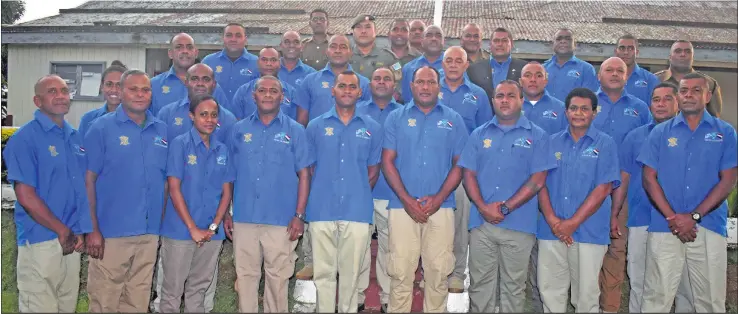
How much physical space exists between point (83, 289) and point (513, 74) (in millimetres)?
5621

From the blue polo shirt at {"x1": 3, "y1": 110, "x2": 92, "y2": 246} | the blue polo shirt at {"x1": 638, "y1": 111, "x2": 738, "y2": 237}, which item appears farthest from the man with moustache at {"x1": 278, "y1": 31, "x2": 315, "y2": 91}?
the blue polo shirt at {"x1": 638, "y1": 111, "x2": 738, "y2": 237}

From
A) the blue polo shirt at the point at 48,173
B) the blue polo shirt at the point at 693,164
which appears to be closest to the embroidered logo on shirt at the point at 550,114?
the blue polo shirt at the point at 693,164

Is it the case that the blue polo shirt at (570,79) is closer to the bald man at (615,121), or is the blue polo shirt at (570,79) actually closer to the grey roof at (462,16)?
the bald man at (615,121)

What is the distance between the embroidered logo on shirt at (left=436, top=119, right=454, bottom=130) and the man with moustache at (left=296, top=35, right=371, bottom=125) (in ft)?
4.26

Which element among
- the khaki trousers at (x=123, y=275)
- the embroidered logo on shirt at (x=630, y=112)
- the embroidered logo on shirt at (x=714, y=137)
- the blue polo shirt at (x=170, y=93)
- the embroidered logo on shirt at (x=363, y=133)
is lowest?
the khaki trousers at (x=123, y=275)

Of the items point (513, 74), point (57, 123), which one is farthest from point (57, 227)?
point (513, 74)

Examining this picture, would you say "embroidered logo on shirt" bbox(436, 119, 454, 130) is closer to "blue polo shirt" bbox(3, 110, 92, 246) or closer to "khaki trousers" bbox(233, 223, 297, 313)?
"khaki trousers" bbox(233, 223, 297, 313)

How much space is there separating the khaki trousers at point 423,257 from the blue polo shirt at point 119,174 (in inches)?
86.1

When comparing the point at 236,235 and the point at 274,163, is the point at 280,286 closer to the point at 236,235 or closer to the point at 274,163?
the point at 236,235

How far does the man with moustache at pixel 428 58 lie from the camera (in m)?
7.23

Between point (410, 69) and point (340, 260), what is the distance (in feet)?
8.28

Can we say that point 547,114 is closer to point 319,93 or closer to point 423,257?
point 423,257

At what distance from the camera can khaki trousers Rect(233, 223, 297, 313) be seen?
5.72m

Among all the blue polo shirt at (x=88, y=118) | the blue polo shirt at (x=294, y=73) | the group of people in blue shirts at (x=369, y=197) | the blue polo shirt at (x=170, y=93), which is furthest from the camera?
the blue polo shirt at (x=294, y=73)
